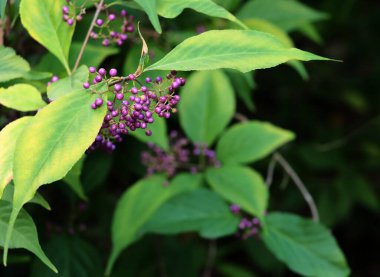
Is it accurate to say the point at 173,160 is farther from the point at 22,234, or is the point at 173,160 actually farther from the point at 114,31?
the point at 22,234

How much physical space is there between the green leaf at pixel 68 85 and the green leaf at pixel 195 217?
0.59m

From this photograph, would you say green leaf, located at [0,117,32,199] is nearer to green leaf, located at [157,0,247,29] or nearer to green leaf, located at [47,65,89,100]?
green leaf, located at [47,65,89,100]

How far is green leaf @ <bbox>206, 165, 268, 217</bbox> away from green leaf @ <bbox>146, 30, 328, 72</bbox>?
2.21 feet

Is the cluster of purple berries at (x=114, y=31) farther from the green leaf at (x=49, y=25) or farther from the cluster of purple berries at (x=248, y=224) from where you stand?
the cluster of purple berries at (x=248, y=224)

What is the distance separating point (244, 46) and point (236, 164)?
0.79m

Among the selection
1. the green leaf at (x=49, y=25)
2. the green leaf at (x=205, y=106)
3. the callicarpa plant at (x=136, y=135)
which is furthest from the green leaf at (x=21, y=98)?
the green leaf at (x=205, y=106)

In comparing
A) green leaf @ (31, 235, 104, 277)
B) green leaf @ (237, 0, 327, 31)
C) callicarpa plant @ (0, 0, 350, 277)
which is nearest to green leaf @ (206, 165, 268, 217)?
Result: callicarpa plant @ (0, 0, 350, 277)

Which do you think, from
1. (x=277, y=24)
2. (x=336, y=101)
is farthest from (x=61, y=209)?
(x=336, y=101)

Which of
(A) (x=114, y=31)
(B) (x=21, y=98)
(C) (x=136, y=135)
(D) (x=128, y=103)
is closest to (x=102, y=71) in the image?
(D) (x=128, y=103)

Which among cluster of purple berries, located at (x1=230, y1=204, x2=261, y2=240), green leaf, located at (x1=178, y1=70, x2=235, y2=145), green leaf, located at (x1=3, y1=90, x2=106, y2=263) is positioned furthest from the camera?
green leaf, located at (x1=178, y1=70, x2=235, y2=145)

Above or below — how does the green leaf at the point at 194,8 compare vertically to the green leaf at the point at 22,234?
above

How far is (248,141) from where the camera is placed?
1747 mm

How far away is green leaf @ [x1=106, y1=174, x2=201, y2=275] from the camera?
154 cm

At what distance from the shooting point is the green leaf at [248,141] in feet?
5.66
